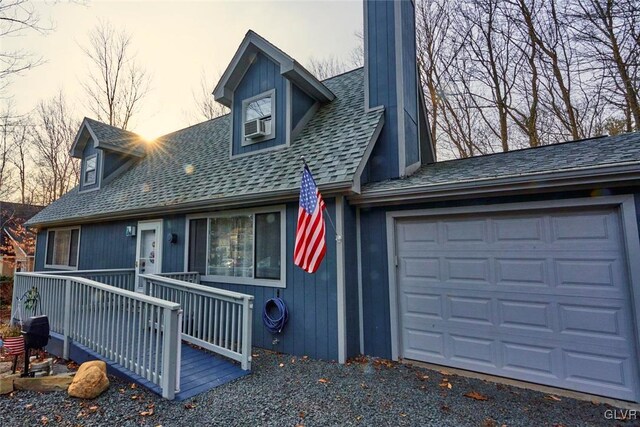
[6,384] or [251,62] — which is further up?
[251,62]

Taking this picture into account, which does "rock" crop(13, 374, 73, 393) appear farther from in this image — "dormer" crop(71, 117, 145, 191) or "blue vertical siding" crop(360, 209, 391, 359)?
"dormer" crop(71, 117, 145, 191)

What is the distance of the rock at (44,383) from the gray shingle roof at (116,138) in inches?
329

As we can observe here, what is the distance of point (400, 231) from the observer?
15.8 feet

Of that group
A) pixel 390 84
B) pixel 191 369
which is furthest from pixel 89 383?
pixel 390 84

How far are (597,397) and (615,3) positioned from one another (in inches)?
360

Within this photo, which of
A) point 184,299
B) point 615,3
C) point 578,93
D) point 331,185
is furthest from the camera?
point 578,93

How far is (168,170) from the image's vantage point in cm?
877

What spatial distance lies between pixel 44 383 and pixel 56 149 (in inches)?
766

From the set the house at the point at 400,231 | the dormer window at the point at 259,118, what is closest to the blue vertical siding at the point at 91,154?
the house at the point at 400,231

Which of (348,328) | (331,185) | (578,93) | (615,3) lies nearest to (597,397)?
(348,328)

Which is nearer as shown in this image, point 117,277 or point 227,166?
point 227,166

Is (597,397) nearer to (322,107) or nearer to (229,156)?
(322,107)

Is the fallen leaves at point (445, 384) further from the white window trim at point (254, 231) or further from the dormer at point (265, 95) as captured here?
the dormer at point (265, 95)

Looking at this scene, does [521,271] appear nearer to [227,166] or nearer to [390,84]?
[390,84]
